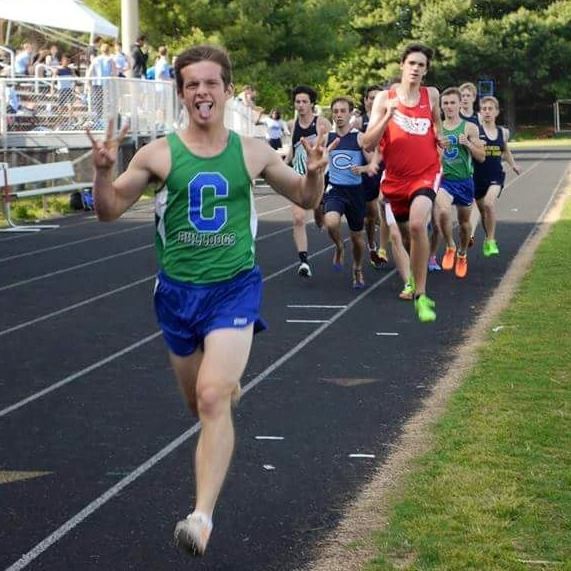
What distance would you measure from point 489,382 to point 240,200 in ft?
13.1

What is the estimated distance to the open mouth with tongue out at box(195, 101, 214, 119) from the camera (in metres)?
5.98

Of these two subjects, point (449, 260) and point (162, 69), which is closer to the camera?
point (449, 260)

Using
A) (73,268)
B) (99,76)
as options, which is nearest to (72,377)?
(73,268)

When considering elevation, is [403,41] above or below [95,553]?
above

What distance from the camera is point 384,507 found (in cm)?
662

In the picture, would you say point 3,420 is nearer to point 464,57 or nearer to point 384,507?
point 384,507

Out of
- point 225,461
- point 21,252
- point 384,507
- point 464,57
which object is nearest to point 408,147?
point 384,507

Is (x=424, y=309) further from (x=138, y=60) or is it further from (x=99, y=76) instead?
(x=138, y=60)

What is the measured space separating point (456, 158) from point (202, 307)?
33.1 feet

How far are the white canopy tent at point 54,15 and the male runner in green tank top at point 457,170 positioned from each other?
15.7m

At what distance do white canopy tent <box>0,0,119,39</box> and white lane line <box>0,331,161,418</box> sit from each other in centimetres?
1895

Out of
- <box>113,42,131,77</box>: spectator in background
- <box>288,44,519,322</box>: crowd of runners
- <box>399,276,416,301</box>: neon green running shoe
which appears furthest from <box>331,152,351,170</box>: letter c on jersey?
<box>113,42,131,77</box>: spectator in background

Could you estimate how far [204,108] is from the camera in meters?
5.98

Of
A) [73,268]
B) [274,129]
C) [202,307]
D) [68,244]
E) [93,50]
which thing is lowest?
[73,268]
